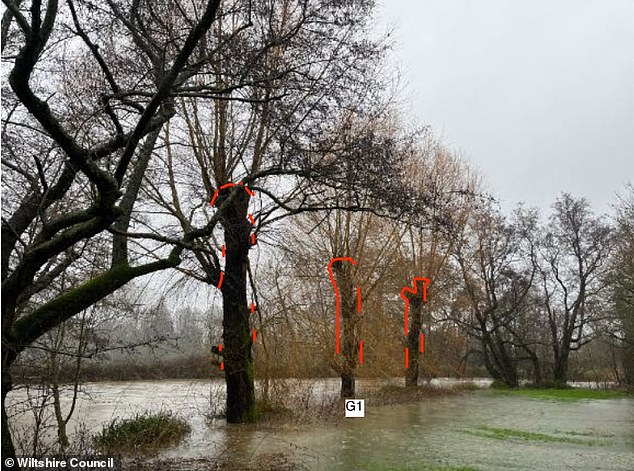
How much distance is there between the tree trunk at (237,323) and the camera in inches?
458

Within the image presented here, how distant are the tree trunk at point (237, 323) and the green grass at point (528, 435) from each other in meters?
4.65

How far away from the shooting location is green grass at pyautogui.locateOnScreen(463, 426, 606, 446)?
10.9 m

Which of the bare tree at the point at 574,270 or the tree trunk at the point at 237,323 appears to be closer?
the tree trunk at the point at 237,323

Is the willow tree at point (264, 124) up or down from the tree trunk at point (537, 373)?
up

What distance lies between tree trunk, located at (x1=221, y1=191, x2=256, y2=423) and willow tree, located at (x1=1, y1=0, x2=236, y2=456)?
10.4 ft

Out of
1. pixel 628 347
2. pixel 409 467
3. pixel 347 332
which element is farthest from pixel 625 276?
pixel 409 467

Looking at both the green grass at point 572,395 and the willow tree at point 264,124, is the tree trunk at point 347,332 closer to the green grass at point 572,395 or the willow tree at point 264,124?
the willow tree at point 264,124

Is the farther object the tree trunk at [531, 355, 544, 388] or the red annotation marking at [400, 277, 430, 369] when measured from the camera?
the tree trunk at [531, 355, 544, 388]

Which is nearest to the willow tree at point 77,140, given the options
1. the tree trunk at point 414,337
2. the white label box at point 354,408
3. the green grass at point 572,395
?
the white label box at point 354,408

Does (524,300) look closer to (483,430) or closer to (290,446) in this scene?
(483,430)

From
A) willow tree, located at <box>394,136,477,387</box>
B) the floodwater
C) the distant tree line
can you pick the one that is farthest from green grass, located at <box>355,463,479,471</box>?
willow tree, located at <box>394,136,477,387</box>

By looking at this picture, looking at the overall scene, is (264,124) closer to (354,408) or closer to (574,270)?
(354,408)

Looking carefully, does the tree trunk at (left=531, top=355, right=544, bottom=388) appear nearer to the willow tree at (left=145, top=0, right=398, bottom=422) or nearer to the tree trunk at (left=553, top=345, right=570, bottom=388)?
the tree trunk at (left=553, top=345, right=570, bottom=388)

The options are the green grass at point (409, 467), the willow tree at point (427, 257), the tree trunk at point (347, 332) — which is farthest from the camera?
the willow tree at point (427, 257)
